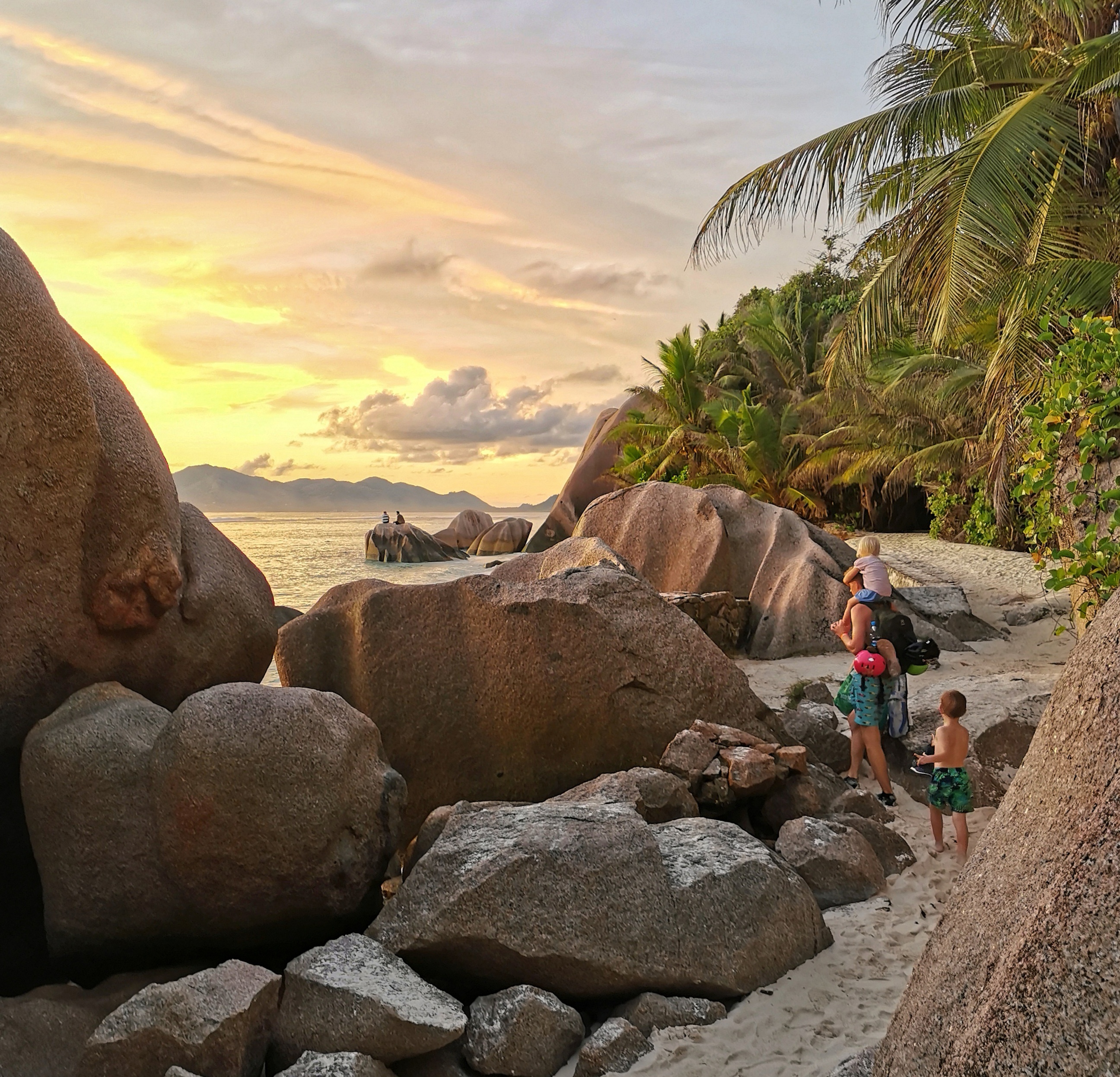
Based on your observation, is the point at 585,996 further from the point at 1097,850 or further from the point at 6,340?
the point at 6,340

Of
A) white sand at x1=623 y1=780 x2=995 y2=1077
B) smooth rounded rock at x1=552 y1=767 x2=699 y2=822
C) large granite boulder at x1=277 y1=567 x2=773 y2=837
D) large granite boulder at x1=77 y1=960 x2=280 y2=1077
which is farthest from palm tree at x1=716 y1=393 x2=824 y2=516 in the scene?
large granite boulder at x1=77 y1=960 x2=280 y2=1077

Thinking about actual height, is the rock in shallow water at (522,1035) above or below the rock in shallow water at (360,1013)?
below

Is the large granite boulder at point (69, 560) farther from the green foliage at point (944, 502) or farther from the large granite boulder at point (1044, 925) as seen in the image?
the green foliage at point (944, 502)

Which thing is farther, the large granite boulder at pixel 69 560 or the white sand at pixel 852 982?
the large granite boulder at pixel 69 560

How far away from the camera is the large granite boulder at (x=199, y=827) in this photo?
14.4ft

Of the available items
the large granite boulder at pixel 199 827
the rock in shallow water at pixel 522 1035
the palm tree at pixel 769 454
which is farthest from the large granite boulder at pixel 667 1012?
the palm tree at pixel 769 454

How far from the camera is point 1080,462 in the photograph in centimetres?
683

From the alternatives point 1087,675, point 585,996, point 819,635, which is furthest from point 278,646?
point 819,635

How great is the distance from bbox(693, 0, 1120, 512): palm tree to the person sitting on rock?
17.7 ft

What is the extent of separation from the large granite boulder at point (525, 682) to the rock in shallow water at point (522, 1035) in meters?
2.42

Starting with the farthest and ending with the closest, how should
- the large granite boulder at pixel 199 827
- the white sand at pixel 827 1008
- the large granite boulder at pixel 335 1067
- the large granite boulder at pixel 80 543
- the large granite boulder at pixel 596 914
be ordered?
the large granite boulder at pixel 80 543, the large granite boulder at pixel 199 827, the large granite boulder at pixel 596 914, the white sand at pixel 827 1008, the large granite boulder at pixel 335 1067

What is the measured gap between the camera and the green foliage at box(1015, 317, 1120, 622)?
20.5ft

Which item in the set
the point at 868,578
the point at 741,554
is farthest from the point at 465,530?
the point at 868,578

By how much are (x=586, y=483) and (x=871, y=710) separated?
31.3 metres
